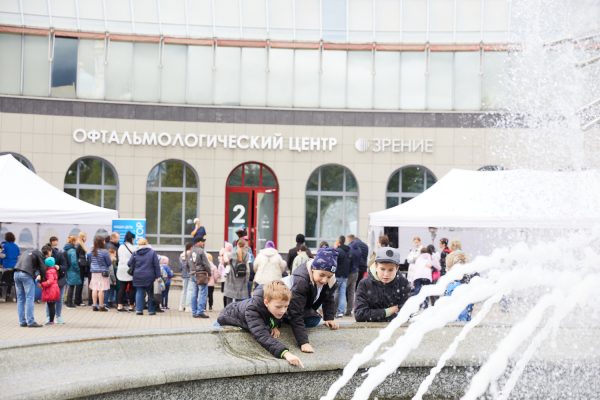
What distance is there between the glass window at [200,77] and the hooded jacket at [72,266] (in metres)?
14.9

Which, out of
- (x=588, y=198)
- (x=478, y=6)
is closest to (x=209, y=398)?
(x=588, y=198)

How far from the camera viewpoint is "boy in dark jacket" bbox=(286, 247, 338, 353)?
7922 millimetres

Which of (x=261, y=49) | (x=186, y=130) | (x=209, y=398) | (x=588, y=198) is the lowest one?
(x=209, y=398)

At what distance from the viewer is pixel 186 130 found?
34.8 m

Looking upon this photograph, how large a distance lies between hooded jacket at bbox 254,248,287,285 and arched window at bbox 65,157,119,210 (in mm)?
16646

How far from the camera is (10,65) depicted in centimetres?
3397

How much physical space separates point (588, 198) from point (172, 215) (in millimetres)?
23375

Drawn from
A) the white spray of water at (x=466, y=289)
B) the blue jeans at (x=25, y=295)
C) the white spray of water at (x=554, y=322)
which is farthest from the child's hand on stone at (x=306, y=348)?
the blue jeans at (x=25, y=295)

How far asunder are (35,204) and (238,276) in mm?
4914

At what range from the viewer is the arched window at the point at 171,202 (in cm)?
3472

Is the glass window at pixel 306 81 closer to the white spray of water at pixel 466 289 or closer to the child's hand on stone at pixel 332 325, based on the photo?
the child's hand on stone at pixel 332 325

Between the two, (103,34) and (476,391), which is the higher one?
(103,34)

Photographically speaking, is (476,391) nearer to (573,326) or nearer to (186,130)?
(573,326)

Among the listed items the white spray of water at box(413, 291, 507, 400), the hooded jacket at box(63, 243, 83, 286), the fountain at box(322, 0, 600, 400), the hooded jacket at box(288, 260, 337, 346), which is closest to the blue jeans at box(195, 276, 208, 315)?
the hooded jacket at box(63, 243, 83, 286)
